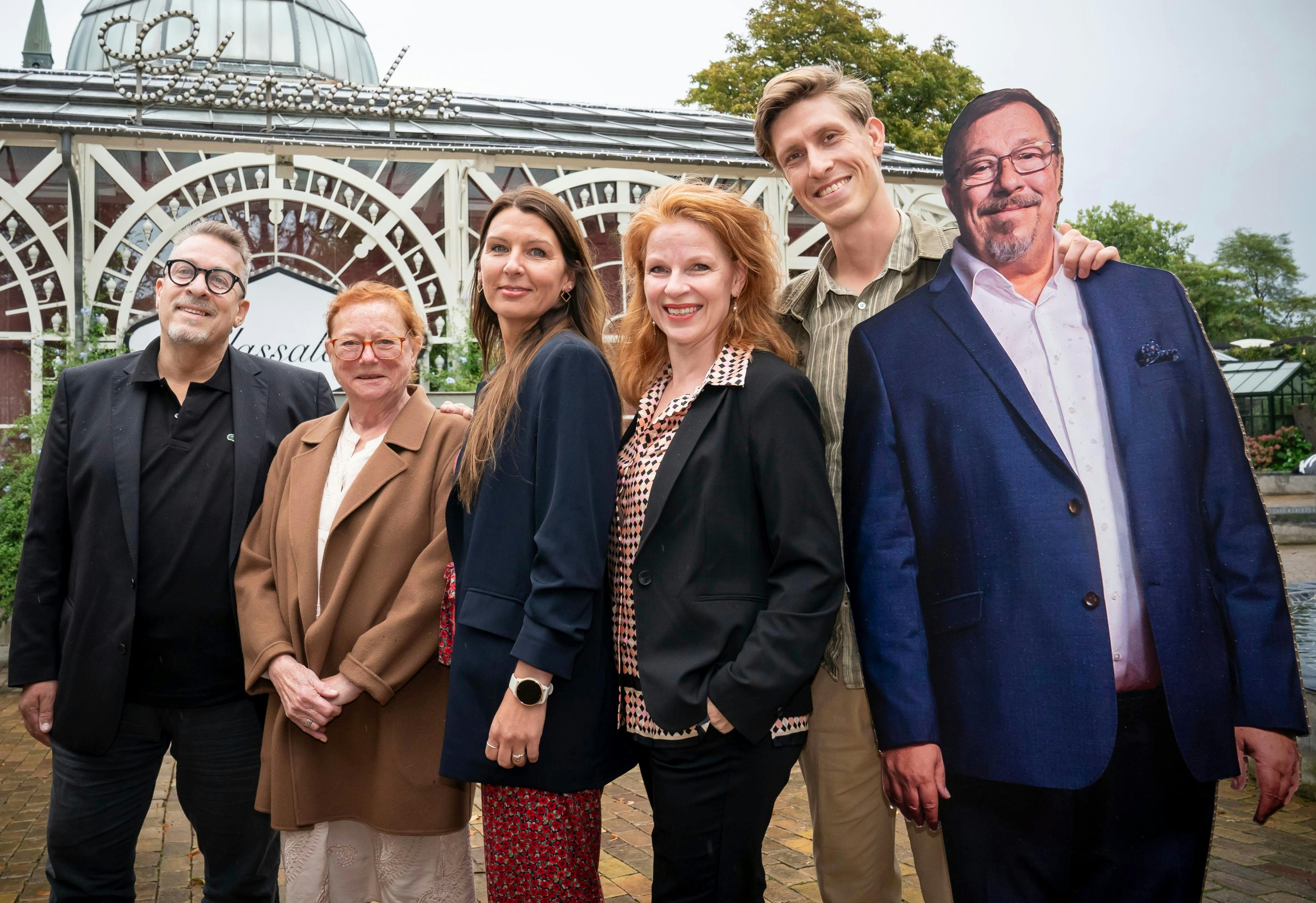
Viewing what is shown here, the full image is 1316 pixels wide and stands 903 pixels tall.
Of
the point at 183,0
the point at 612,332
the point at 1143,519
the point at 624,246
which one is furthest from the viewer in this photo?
the point at 183,0

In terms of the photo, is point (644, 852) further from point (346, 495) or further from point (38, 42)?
point (38, 42)

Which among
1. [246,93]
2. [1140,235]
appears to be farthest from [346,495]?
[1140,235]

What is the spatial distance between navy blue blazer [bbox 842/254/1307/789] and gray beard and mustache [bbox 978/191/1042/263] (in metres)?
0.12

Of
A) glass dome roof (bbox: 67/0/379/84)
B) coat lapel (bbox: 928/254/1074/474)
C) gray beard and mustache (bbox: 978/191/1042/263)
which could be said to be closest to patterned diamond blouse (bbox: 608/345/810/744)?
coat lapel (bbox: 928/254/1074/474)

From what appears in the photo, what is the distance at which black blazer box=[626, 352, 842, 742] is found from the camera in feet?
7.53

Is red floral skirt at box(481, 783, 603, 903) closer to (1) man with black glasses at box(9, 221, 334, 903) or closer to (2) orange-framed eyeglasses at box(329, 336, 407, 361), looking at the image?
(1) man with black glasses at box(9, 221, 334, 903)

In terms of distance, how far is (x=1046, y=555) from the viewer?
7.34ft

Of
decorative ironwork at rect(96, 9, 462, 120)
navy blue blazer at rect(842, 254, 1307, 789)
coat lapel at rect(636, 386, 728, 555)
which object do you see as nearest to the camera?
navy blue blazer at rect(842, 254, 1307, 789)

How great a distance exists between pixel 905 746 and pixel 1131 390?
99 centimetres

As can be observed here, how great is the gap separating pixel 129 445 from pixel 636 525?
1.90 meters

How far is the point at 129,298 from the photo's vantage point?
10.9 meters

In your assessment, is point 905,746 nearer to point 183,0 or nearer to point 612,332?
point 612,332

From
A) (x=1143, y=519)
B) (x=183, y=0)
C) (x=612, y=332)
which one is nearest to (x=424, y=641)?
(x=612, y=332)

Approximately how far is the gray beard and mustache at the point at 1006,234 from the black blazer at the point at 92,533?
2469mm
